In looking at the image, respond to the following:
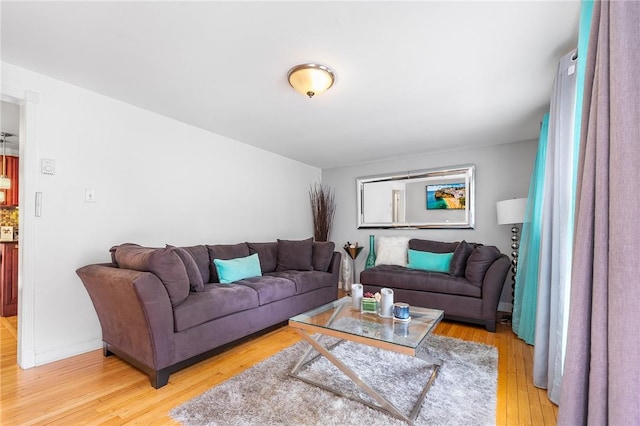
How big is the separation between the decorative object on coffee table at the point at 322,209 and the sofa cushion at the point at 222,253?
1.90 metres

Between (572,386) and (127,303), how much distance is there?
2364mm

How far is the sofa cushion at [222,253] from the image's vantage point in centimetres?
307

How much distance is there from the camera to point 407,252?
4301 mm

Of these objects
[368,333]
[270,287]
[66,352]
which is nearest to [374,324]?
[368,333]

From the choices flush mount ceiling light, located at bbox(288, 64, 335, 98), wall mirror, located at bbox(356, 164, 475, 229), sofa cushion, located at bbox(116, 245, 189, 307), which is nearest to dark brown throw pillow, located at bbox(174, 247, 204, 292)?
sofa cushion, located at bbox(116, 245, 189, 307)

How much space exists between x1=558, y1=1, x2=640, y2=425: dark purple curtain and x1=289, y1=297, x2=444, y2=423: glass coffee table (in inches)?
38.0

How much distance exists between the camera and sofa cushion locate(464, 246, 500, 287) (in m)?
3.23

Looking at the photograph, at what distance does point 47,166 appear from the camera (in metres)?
2.37

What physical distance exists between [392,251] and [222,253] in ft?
8.00

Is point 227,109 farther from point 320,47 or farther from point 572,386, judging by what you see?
point 572,386

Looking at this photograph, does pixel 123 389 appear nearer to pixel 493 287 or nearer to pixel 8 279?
pixel 8 279

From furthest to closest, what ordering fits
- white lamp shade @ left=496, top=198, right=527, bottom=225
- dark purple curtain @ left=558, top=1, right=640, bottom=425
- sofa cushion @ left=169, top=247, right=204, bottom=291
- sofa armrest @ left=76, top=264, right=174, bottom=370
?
white lamp shade @ left=496, top=198, right=527, bottom=225
sofa cushion @ left=169, top=247, right=204, bottom=291
sofa armrest @ left=76, top=264, right=174, bottom=370
dark purple curtain @ left=558, top=1, right=640, bottom=425

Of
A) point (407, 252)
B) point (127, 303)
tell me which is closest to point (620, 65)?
point (127, 303)

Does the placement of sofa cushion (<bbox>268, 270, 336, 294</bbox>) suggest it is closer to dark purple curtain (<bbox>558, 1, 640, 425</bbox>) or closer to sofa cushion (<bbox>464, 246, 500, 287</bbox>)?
sofa cushion (<bbox>464, 246, 500, 287</bbox>)
